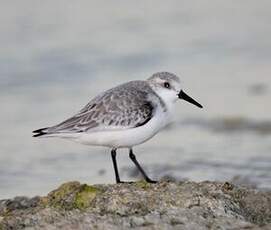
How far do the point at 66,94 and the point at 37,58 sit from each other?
139 centimetres

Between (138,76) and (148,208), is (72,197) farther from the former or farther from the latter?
(138,76)

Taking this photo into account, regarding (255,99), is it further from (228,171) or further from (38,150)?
(38,150)

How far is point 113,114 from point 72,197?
115cm

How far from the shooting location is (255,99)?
39.4ft

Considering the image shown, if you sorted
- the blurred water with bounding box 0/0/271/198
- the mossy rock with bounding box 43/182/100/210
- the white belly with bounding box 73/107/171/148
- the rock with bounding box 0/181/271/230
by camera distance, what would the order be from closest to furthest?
the rock with bounding box 0/181/271/230 < the mossy rock with bounding box 43/182/100/210 < the white belly with bounding box 73/107/171/148 < the blurred water with bounding box 0/0/271/198

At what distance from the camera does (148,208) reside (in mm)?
6520

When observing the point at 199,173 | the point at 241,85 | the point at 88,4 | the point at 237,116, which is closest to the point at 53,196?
the point at 199,173

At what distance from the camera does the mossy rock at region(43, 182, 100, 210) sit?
22.0 ft

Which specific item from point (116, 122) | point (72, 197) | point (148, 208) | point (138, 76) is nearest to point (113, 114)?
point (116, 122)

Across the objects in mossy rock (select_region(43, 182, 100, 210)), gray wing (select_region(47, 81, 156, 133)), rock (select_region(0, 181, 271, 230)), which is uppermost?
gray wing (select_region(47, 81, 156, 133))

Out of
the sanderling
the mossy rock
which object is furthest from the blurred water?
the mossy rock

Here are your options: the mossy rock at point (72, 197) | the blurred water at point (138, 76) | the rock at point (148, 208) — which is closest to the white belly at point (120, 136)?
the rock at point (148, 208)

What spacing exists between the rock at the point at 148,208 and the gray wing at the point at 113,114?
A: 0.76 meters

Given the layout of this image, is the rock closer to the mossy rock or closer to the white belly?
the mossy rock
